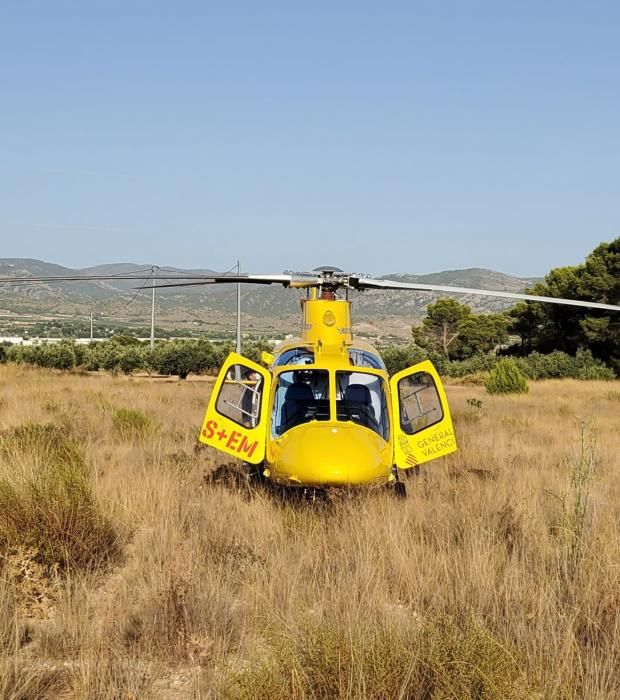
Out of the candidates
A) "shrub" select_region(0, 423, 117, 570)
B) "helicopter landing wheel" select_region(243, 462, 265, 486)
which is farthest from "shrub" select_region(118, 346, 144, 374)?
"shrub" select_region(0, 423, 117, 570)

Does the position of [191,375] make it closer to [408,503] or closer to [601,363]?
[601,363]

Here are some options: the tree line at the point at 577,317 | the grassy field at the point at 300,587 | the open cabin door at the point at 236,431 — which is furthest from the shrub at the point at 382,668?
the tree line at the point at 577,317

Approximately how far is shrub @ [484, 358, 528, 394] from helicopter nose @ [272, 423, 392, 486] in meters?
20.2

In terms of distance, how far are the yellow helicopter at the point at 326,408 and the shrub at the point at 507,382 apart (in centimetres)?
1865

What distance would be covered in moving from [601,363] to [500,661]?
37003 mm

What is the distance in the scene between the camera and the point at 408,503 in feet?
23.8

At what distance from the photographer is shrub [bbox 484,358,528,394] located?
26562 millimetres

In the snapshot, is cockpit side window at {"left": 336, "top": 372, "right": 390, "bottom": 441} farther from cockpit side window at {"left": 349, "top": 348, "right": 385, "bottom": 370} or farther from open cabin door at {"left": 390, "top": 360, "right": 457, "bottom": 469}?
cockpit side window at {"left": 349, "top": 348, "right": 385, "bottom": 370}

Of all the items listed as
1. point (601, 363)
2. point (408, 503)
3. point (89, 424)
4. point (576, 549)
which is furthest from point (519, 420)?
point (601, 363)

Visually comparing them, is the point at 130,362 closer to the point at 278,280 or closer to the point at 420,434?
the point at 278,280

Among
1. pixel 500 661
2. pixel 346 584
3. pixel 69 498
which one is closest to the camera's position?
pixel 500 661

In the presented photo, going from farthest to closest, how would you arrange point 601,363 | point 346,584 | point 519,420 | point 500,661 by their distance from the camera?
point 601,363 → point 519,420 → point 346,584 → point 500,661

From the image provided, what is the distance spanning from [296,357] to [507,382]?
64.6ft

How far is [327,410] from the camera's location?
7.74 meters
